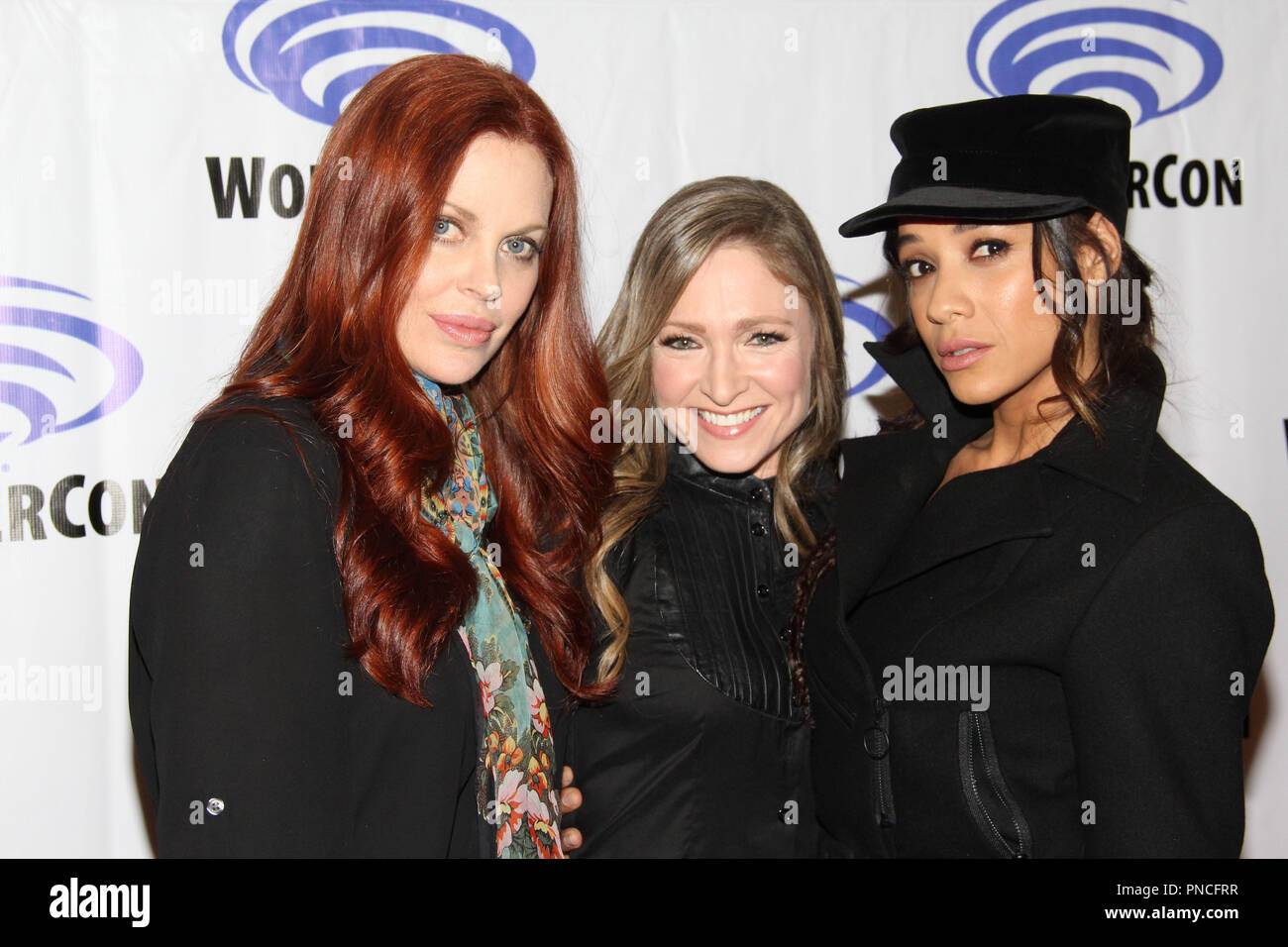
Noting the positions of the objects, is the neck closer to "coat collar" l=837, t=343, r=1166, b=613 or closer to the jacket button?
"coat collar" l=837, t=343, r=1166, b=613

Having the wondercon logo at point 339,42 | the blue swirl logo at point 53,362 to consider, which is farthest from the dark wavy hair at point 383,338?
the blue swirl logo at point 53,362

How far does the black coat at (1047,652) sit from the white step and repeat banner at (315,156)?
131 centimetres

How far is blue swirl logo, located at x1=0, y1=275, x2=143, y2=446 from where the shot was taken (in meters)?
2.94

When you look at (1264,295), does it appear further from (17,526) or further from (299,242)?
(17,526)

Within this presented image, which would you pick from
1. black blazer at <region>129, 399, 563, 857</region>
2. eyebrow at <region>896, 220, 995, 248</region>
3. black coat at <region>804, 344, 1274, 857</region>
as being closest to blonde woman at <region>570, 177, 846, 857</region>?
black coat at <region>804, 344, 1274, 857</region>

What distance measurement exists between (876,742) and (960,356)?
74 centimetres

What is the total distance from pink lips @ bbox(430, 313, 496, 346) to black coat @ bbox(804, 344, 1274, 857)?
860 mm

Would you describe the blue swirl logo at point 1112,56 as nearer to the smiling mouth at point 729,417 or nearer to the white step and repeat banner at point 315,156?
the white step and repeat banner at point 315,156

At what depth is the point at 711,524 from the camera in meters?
2.40

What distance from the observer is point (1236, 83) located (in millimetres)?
3303

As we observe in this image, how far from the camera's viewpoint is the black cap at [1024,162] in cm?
191

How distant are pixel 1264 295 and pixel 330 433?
9.59ft

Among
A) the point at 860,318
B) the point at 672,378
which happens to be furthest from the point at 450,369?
the point at 860,318
